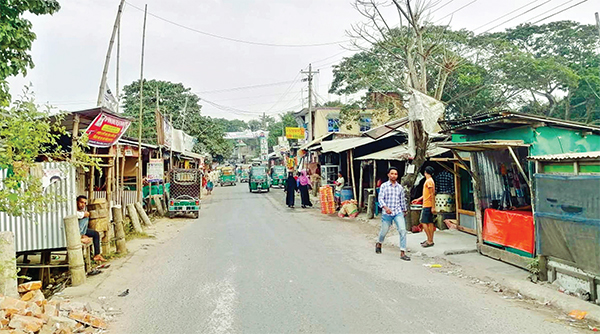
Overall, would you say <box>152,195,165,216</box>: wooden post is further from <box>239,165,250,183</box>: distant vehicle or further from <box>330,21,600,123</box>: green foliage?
<box>239,165,250,183</box>: distant vehicle

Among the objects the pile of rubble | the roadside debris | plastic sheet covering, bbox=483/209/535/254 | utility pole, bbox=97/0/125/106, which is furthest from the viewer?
utility pole, bbox=97/0/125/106

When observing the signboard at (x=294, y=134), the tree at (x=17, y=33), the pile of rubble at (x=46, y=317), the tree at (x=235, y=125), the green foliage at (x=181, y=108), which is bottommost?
the pile of rubble at (x=46, y=317)

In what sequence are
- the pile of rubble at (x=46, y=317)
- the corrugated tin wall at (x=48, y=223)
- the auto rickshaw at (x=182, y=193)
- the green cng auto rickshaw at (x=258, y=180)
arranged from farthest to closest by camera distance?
the green cng auto rickshaw at (x=258, y=180) < the auto rickshaw at (x=182, y=193) < the corrugated tin wall at (x=48, y=223) < the pile of rubble at (x=46, y=317)

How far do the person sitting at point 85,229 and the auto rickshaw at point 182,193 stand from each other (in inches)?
371

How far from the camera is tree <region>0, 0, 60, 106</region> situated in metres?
9.02

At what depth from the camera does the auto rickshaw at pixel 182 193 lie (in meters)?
19.2

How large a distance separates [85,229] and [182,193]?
9955 mm

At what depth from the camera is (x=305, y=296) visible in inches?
265

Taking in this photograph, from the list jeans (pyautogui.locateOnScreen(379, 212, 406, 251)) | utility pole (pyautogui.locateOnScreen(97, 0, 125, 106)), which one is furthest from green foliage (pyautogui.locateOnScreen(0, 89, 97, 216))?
utility pole (pyautogui.locateOnScreen(97, 0, 125, 106))

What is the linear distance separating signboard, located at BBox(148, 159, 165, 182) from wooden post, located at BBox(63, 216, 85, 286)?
1110 cm

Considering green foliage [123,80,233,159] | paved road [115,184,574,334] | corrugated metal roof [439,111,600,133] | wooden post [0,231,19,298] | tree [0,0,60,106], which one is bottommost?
paved road [115,184,574,334]

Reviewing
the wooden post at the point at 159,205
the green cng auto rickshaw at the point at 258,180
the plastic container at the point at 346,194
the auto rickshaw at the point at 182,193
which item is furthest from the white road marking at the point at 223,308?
the green cng auto rickshaw at the point at 258,180

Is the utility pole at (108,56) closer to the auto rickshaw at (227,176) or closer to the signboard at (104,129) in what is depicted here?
the signboard at (104,129)

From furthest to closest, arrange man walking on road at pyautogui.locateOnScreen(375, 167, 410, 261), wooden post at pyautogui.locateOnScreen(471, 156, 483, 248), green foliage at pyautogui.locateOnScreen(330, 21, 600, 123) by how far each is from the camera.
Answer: green foliage at pyautogui.locateOnScreen(330, 21, 600, 123) < wooden post at pyautogui.locateOnScreen(471, 156, 483, 248) < man walking on road at pyautogui.locateOnScreen(375, 167, 410, 261)
